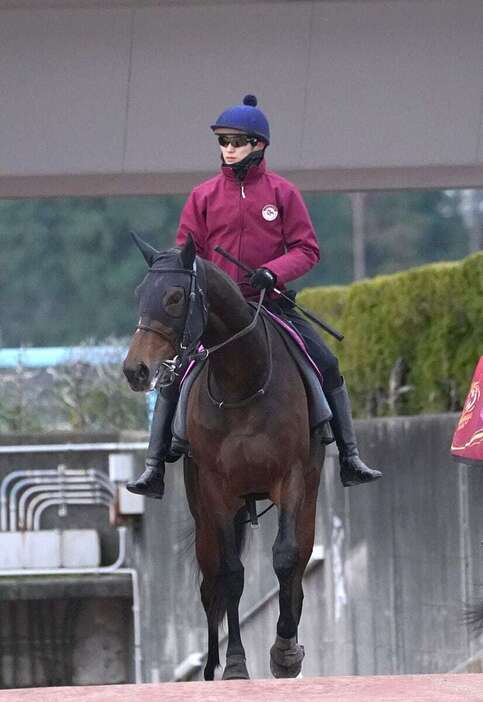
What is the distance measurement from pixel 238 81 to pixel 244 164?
11.7 ft

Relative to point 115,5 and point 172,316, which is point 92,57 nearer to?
point 115,5

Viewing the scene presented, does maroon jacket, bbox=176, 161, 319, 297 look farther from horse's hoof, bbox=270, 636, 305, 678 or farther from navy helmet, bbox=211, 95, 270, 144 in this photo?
horse's hoof, bbox=270, 636, 305, 678

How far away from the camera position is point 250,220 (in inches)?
375

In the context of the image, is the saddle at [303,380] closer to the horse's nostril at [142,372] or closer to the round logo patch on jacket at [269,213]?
the round logo patch on jacket at [269,213]

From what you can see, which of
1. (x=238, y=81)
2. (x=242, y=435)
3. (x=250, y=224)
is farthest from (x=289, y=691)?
(x=238, y=81)

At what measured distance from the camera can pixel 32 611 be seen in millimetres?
19016

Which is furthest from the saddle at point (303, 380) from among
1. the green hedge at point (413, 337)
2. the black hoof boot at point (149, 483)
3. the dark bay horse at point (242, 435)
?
the green hedge at point (413, 337)

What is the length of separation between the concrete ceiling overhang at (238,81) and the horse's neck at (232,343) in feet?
13.2

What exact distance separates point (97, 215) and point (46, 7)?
3518 cm

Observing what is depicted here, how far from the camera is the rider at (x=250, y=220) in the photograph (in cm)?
945

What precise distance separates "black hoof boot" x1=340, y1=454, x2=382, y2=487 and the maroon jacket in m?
0.92

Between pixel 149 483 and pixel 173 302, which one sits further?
pixel 149 483

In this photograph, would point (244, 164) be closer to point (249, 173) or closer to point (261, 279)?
point (249, 173)

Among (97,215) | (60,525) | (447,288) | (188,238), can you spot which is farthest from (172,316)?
(97,215)
